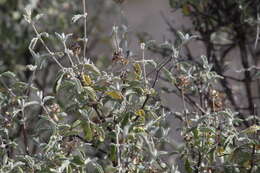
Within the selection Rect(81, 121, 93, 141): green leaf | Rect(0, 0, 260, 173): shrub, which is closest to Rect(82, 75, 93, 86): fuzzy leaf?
Rect(0, 0, 260, 173): shrub

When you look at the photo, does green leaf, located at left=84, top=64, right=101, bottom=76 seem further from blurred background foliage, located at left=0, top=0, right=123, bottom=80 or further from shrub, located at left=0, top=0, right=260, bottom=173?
blurred background foliage, located at left=0, top=0, right=123, bottom=80

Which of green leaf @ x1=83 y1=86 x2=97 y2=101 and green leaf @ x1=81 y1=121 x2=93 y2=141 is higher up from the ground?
green leaf @ x1=83 y1=86 x2=97 y2=101

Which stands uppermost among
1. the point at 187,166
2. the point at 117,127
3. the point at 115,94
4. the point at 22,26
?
the point at 22,26

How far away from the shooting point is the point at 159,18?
6.59 m

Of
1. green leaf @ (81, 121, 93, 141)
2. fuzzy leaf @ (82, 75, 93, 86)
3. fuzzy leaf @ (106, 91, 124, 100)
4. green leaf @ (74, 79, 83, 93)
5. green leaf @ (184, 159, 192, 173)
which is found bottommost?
green leaf @ (184, 159, 192, 173)

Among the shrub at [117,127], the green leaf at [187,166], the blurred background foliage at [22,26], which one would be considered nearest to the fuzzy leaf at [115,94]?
the shrub at [117,127]

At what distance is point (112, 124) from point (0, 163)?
1.40ft

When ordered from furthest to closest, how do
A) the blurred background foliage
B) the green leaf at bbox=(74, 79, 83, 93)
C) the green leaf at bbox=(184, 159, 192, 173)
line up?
1. the blurred background foliage
2. the green leaf at bbox=(184, 159, 192, 173)
3. the green leaf at bbox=(74, 79, 83, 93)

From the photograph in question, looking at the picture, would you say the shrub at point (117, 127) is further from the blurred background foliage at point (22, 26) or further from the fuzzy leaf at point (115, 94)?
the blurred background foliage at point (22, 26)

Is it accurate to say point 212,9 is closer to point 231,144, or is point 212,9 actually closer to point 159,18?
point 231,144

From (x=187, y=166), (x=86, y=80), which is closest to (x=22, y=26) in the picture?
(x=86, y=80)

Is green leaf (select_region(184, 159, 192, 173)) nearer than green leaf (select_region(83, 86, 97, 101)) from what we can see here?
No

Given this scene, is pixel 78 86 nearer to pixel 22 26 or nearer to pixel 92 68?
pixel 92 68

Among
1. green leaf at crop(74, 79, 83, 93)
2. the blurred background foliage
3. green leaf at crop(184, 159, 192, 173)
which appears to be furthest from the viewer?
the blurred background foliage
